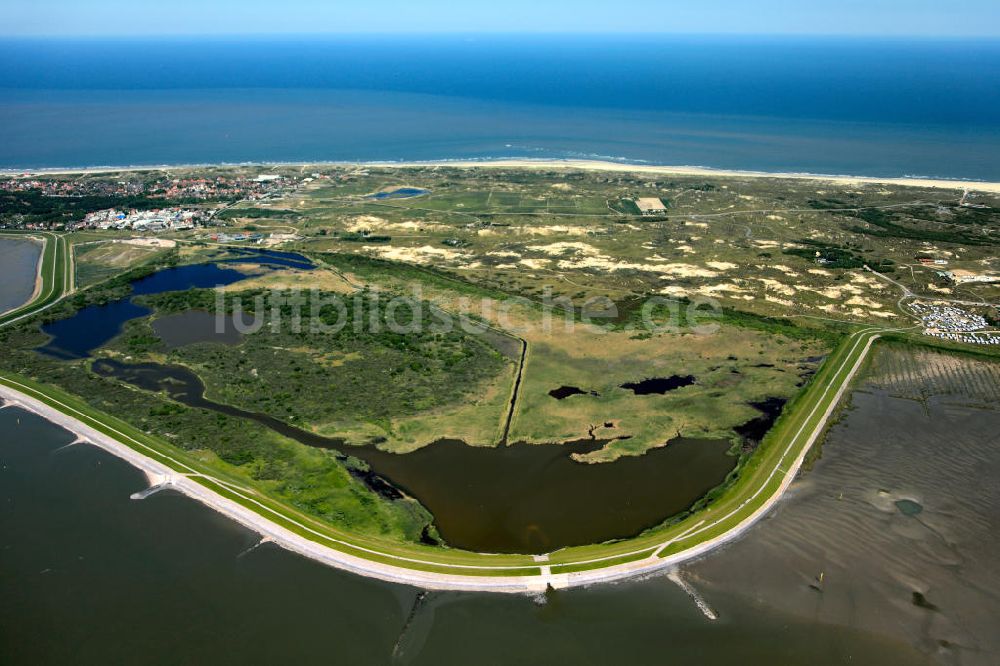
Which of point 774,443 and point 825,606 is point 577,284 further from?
point 825,606

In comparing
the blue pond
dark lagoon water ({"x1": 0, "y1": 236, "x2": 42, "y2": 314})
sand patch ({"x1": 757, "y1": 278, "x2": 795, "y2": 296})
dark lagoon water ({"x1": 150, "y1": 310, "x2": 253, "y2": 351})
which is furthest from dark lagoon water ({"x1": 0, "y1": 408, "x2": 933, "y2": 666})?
dark lagoon water ({"x1": 0, "y1": 236, "x2": 42, "y2": 314})

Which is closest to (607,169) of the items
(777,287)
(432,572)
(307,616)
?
(777,287)

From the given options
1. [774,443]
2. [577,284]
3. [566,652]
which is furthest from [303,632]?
[577,284]

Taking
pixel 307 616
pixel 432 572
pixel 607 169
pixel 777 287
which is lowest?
pixel 307 616

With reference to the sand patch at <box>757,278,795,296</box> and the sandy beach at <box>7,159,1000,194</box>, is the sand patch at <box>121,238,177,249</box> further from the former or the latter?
the sand patch at <box>757,278,795,296</box>

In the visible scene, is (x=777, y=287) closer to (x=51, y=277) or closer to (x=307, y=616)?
(x=307, y=616)

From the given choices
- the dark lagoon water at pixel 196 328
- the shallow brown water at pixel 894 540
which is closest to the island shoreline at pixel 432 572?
the shallow brown water at pixel 894 540
